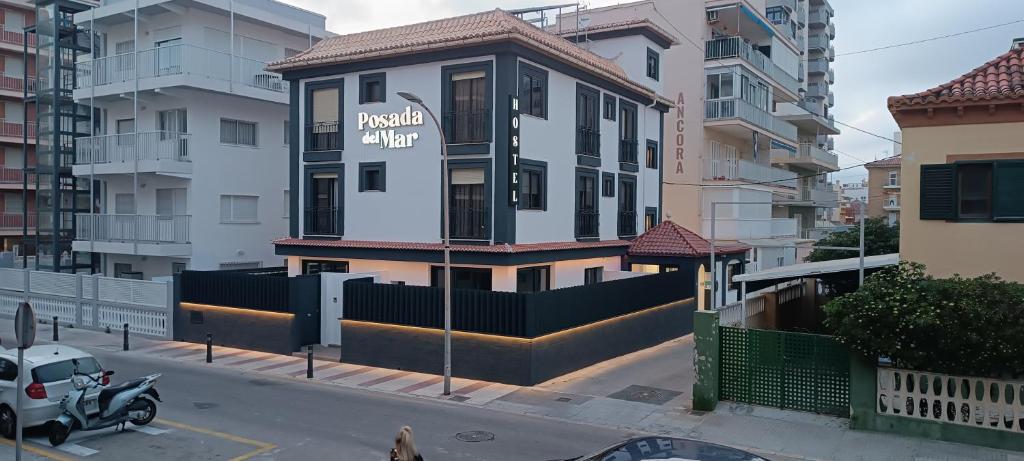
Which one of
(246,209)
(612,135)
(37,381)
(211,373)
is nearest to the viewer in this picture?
(37,381)

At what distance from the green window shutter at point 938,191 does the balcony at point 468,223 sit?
1185cm

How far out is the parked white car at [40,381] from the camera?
1272 centimetres

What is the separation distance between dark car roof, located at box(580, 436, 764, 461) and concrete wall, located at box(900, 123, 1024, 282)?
401 inches

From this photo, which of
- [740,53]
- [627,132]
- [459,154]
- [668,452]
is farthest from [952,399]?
[740,53]

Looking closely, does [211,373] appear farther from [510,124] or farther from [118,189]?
[118,189]

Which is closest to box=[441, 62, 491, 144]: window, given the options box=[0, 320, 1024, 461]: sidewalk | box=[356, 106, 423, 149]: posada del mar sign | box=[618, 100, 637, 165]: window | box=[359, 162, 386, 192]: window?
box=[356, 106, 423, 149]: posada del mar sign

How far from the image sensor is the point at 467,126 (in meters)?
22.9

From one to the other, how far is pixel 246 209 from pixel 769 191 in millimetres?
28729

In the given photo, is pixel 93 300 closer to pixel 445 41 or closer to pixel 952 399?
pixel 445 41

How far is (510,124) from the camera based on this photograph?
22.0m

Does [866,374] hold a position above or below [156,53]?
below

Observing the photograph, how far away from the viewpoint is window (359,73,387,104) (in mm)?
24391

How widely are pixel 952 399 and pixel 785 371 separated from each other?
2.89 metres

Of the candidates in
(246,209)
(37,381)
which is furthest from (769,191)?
(37,381)
